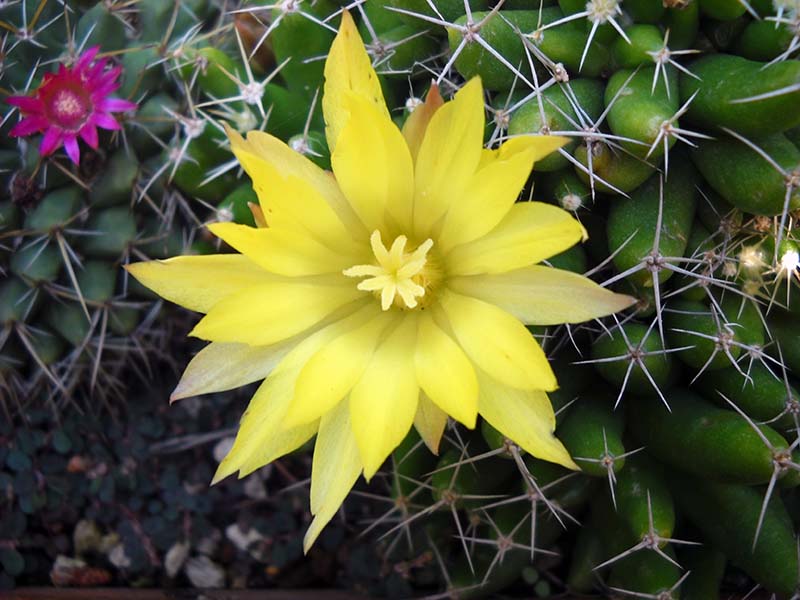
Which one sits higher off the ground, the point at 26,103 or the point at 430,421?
the point at 26,103

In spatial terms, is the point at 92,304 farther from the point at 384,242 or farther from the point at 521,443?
the point at 521,443

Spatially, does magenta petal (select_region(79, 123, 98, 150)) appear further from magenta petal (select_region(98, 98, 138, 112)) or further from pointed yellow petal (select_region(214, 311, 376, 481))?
pointed yellow petal (select_region(214, 311, 376, 481))

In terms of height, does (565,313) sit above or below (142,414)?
above

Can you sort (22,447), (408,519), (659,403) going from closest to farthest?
(659,403) < (408,519) < (22,447)

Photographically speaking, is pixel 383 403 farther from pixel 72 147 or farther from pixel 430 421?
pixel 72 147

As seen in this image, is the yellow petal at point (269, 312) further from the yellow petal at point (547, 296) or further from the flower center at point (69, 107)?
the flower center at point (69, 107)

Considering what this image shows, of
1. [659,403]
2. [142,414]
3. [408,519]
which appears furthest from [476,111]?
[142,414]

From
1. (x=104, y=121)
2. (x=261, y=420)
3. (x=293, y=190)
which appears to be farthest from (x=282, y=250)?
(x=104, y=121)
